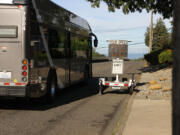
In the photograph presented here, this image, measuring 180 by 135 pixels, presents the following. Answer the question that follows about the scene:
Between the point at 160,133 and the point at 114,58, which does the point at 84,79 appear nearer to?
the point at 114,58

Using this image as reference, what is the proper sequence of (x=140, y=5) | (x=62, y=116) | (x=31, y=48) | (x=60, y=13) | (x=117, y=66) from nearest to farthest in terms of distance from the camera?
1. (x=31, y=48)
2. (x=62, y=116)
3. (x=60, y=13)
4. (x=117, y=66)
5. (x=140, y=5)

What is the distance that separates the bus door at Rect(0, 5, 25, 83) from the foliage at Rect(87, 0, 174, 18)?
1165 centimetres

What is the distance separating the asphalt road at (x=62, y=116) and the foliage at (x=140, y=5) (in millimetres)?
8936

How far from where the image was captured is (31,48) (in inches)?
348

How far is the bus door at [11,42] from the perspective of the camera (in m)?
8.69

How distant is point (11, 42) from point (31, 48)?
576 mm

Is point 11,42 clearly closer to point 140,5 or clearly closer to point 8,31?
point 8,31

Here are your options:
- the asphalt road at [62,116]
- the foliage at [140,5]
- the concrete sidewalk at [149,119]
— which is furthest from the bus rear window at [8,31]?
the foliage at [140,5]

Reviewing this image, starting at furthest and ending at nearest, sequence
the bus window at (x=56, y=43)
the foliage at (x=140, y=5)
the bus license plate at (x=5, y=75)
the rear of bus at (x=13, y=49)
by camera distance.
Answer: the foliage at (x=140, y=5) < the bus window at (x=56, y=43) < the bus license plate at (x=5, y=75) < the rear of bus at (x=13, y=49)

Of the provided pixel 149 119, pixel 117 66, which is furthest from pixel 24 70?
pixel 117 66

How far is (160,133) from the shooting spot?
6.84 m

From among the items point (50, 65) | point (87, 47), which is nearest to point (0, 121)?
point (50, 65)

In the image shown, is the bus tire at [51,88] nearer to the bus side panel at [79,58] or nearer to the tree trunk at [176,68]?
the bus side panel at [79,58]

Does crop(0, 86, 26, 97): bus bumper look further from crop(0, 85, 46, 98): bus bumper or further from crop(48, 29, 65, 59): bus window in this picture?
crop(48, 29, 65, 59): bus window
